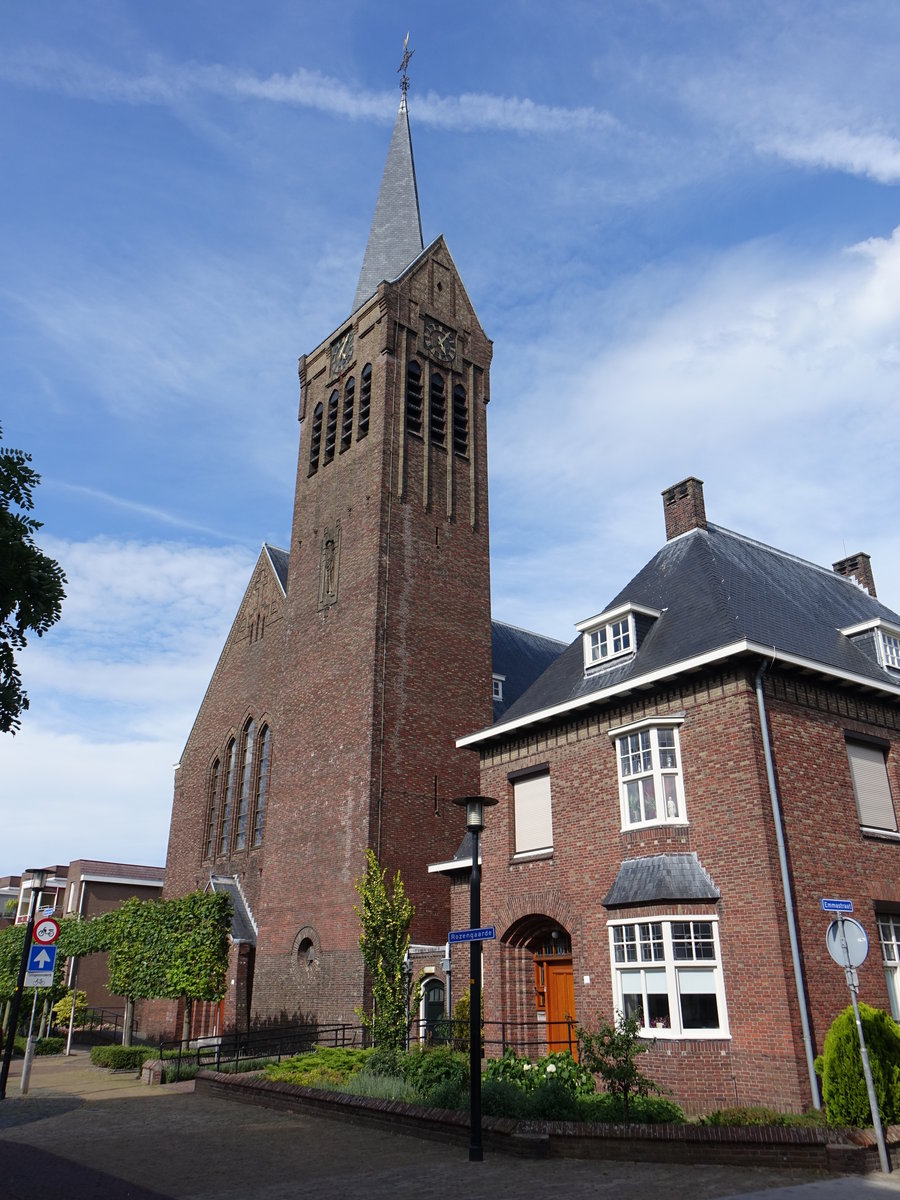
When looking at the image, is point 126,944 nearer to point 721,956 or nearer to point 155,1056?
point 155,1056

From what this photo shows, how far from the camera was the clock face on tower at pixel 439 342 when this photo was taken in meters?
30.0

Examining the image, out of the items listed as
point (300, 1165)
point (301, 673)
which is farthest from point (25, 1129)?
point (301, 673)

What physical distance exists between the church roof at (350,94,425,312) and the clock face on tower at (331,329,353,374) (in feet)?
4.70

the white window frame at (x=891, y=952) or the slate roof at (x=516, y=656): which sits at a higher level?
the slate roof at (x=516, y=656)

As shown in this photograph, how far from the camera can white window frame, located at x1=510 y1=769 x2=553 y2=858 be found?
63.6 ft

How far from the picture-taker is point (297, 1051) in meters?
22.3

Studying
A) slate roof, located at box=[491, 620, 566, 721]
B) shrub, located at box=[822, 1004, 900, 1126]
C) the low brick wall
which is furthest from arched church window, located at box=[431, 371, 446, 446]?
the low brick wall

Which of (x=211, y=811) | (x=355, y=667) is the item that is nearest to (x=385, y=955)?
(x=355, y=667)

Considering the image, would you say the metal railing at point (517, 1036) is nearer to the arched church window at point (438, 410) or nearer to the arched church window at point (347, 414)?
the arched church window at point (438, 410)

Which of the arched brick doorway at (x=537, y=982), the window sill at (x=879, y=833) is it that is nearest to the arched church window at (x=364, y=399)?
the arched brick doorway at (x=537, y=982)

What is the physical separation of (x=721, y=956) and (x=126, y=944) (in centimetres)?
1728

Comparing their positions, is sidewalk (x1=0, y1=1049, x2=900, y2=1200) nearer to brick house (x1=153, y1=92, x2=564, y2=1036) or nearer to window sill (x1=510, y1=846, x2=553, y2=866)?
window sill (x1=510, y1=846, x2=553, y2=866)

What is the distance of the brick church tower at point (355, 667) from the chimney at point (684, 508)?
7251mm

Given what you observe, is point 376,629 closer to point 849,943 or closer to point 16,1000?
point 16,1000
